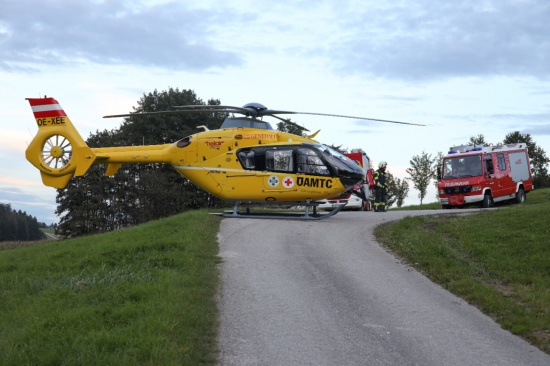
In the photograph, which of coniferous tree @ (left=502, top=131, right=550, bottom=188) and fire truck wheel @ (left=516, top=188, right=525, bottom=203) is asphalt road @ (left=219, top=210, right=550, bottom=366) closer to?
fire truck wheel @ (left=516, top=188, right=525, bottom=203)

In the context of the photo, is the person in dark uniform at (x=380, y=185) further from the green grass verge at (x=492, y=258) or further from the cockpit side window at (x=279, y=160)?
the cockpit side window at (x=279, y=160)

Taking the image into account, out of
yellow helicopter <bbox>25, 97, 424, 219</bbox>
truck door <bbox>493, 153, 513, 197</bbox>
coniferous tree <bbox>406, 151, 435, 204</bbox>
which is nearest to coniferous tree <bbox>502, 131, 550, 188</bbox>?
coniferous tree <bbox>406, 151, 435, 204</bbox>

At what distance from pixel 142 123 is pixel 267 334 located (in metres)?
44.2

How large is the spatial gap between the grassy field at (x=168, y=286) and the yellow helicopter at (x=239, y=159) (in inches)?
121

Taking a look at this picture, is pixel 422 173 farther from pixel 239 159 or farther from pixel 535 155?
pixel 239 159

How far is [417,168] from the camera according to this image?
5375cm

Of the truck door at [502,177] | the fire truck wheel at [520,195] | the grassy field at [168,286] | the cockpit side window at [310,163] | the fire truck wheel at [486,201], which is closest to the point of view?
the grassy field at [168,286]

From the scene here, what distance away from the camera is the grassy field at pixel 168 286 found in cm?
712

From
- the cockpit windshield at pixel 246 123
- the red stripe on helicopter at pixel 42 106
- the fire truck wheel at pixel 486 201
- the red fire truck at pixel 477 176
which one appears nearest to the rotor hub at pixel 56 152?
the red stripe on helicopter at pixel 42 106

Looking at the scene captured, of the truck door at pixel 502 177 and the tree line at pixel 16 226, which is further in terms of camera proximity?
the tree line at pixel 16 226

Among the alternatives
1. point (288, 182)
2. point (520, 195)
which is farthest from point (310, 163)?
point (520, 195)

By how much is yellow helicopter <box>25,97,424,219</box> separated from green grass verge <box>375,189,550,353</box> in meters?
2.93

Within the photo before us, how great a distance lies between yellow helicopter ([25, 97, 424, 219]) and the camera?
19.8 metres

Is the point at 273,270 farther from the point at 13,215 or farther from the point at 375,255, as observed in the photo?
the point at 13,215
